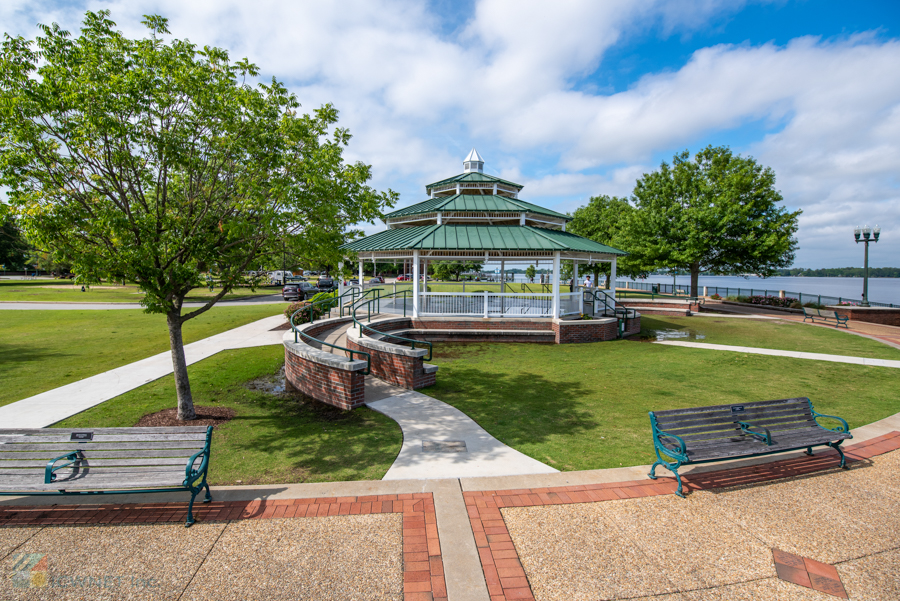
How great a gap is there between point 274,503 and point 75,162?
5.59 m

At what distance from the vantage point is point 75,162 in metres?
5.80

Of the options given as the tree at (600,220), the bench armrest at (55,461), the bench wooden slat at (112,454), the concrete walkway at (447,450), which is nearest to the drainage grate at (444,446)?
the concrete walkway at (447,450)

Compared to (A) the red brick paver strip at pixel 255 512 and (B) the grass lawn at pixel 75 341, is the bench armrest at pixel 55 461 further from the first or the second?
(B) the grass lawn at pixel 75 341

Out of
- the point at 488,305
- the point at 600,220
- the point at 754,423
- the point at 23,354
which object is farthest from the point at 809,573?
the point at 600,220

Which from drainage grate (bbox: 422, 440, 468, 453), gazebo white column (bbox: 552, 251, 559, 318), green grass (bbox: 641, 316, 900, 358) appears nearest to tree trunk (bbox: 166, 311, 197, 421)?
drainage grate (bbox: 422, 440, 468, 453)

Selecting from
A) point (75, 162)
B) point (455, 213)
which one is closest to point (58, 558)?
point (75, 162)

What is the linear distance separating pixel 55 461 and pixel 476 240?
489 inches

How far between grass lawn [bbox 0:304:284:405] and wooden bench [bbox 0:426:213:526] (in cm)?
522

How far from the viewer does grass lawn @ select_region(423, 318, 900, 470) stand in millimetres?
5988

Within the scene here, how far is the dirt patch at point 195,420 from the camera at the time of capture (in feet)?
21.9

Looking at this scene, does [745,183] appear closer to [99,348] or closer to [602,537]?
[602,537]

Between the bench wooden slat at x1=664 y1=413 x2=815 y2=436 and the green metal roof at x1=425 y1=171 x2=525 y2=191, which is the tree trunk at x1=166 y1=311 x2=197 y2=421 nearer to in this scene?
the bench wooden slat at x1=664 y1=413 x2=815 y2=436

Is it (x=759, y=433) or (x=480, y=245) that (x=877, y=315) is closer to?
(x=480, y=245)

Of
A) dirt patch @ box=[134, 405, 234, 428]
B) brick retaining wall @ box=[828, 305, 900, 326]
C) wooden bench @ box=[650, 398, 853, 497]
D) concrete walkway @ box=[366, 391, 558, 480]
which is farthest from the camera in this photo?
brick retaining wall @ box=[828, 305, 900, 326]
